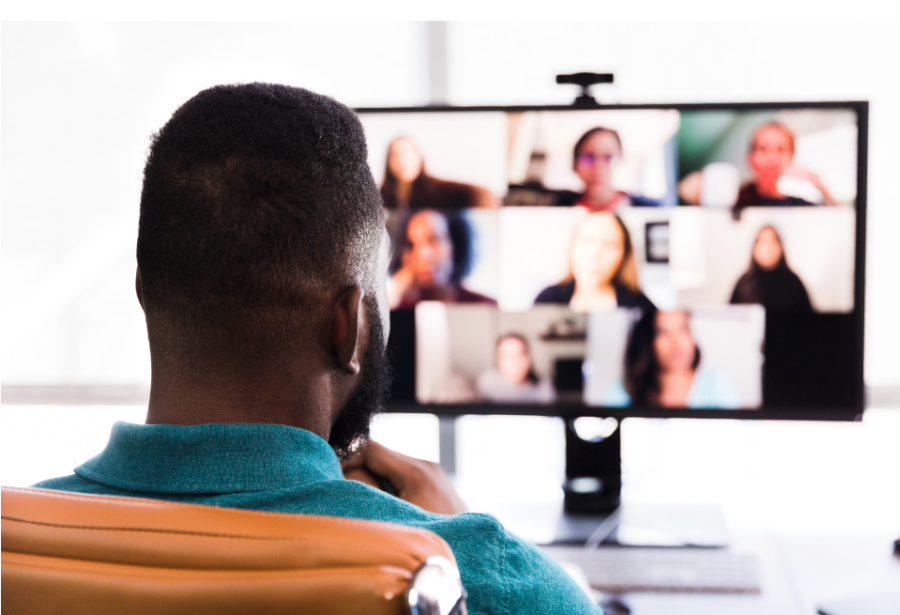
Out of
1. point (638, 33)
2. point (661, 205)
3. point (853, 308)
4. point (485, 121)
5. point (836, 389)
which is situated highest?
point (638, 33)

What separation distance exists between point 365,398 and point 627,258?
556mm

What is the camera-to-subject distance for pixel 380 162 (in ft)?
3.78

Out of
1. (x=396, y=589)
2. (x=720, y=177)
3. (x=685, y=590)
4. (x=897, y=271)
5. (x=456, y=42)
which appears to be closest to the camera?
(x=396, y=589)

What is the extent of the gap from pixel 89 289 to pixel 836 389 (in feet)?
5.31

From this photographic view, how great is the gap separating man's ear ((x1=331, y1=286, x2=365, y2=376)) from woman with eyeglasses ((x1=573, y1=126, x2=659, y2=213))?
1.99 ft

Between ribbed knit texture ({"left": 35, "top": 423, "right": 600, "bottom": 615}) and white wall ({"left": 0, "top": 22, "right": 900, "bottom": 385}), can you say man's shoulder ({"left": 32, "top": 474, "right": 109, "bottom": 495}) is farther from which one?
white wall ({"left": 0, "top": 22, "right": 900, "bottom": 385})

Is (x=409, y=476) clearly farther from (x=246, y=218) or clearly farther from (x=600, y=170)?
(x=600, y=170)

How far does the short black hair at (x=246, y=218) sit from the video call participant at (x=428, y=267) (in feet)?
1.81

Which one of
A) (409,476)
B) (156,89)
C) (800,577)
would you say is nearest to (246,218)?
(409,476)

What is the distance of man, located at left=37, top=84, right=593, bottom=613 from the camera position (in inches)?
20.6

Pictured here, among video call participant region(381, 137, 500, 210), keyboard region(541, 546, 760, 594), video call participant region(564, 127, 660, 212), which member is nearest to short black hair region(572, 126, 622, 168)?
video call participant region(564, 127, 660, 212)

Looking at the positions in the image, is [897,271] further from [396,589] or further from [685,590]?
[396,589]

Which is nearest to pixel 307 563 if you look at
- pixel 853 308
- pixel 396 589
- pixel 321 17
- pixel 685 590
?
pixel 396 589

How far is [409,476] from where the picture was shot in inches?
33.1
